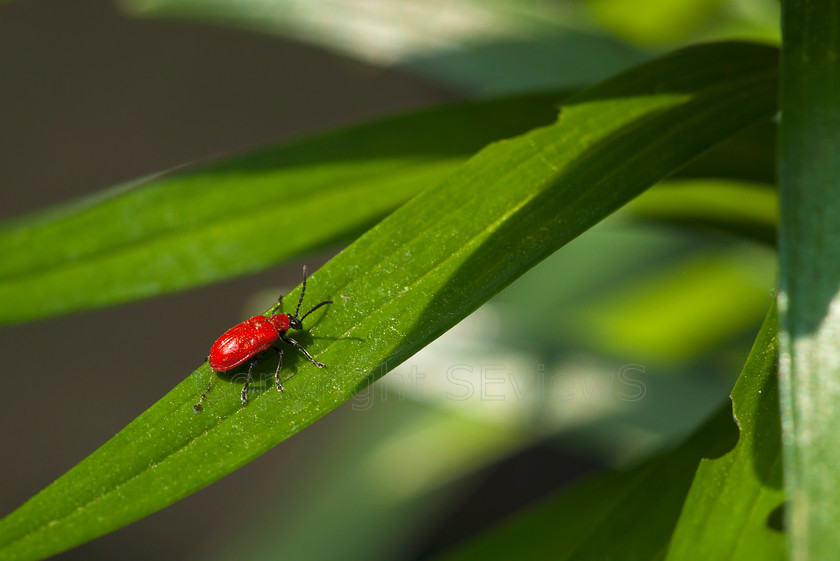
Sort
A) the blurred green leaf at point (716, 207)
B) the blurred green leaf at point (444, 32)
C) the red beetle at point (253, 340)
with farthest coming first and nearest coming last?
the blurred green leaf at point (444, 32) < the blurred green leaf at point (716, 207) < the red beetle at point (253, 340)

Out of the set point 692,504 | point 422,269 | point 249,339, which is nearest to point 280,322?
point 249,339

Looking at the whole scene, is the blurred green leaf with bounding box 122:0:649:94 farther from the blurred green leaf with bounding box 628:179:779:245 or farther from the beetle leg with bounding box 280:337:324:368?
the beetle leg with bounding box 280:337:324:368

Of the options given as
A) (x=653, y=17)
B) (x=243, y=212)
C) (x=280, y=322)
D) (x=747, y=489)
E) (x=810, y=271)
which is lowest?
(x=747, y=489)

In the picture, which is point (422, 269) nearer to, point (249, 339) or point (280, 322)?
point (280, 322)

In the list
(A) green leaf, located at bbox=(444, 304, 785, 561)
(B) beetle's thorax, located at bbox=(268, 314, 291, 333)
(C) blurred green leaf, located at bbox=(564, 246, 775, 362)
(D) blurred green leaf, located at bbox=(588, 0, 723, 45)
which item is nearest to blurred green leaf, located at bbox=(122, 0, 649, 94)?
(D) blurred green leaf, located at bbox=(588, 0, 723, 45)

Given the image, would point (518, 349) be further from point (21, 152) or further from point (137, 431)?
point (21, 152)

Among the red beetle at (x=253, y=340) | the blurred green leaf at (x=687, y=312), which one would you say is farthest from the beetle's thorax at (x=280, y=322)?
the blurred green leaf at (x=687, y=312)

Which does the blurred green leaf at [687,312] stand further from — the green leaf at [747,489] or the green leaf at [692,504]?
the green leaf at [747,489]
